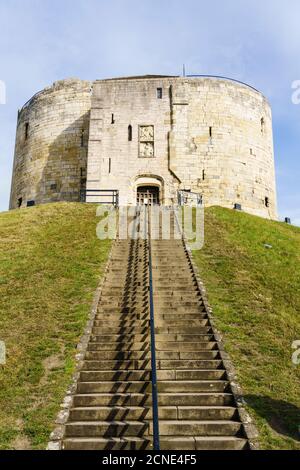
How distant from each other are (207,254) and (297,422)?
7.62 meters

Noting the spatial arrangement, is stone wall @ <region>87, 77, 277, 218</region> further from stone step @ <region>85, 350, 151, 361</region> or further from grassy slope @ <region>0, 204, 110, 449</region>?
stone step @ <region>85, 350, 151, 361</region>

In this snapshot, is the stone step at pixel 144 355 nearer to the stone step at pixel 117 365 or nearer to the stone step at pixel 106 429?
the stone step at pixel 117 365

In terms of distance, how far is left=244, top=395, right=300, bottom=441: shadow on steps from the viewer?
20.0ft

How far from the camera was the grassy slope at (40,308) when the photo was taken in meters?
6.46

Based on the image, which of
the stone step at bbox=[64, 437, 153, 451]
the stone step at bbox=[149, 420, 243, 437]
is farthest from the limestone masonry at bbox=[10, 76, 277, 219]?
the stone step at bbox=[64, 437, 153, 451]

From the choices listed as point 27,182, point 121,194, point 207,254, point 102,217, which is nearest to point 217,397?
point 207,254

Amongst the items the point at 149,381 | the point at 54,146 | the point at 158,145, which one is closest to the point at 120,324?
the point at 149,381

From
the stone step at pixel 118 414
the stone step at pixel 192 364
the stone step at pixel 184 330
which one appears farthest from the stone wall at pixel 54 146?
the stone step at pixel 118 414

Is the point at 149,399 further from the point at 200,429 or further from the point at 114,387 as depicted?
the point at 200,429

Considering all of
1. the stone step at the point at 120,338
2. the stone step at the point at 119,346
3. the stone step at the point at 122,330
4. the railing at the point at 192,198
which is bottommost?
the stone step at the point at 119,346

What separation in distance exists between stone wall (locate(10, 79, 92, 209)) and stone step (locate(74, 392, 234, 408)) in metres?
20.2

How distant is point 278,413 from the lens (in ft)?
21.2

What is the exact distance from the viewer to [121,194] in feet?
78.5
